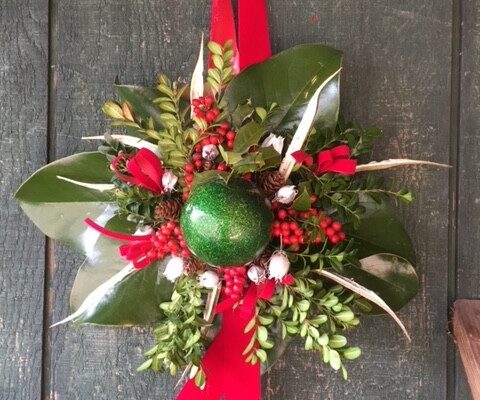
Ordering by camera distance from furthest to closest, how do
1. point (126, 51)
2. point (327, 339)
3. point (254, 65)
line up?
1. point (126, 51)
2. point (254, 65)
3. point (327, 339)

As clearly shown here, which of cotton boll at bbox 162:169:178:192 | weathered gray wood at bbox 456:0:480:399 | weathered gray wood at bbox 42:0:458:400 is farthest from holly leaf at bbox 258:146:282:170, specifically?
weathered gray wood at bbox 456:0:480:399

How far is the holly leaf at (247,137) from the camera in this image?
0.64 metres

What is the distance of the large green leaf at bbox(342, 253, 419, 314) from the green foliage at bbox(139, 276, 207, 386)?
21 cm

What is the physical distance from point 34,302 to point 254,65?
499 millimetres

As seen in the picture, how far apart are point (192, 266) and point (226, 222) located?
0.11 metres

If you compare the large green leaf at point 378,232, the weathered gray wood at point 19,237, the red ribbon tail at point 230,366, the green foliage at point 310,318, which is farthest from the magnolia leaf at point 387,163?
the weathered gray wood at point 19,237

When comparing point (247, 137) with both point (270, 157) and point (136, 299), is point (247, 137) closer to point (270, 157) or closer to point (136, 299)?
point (270, 157)

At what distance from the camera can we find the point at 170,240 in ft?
2.27

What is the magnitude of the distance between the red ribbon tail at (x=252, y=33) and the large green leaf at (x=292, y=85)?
0.13 feet

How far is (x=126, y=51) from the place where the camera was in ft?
2.86

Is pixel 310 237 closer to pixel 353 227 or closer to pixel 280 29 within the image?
pixel 353 227

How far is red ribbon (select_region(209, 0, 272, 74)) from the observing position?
798 millimetres

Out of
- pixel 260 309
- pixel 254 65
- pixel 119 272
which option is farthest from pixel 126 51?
pixel 260 309

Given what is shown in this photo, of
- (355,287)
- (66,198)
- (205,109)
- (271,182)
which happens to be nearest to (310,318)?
(355,287)
